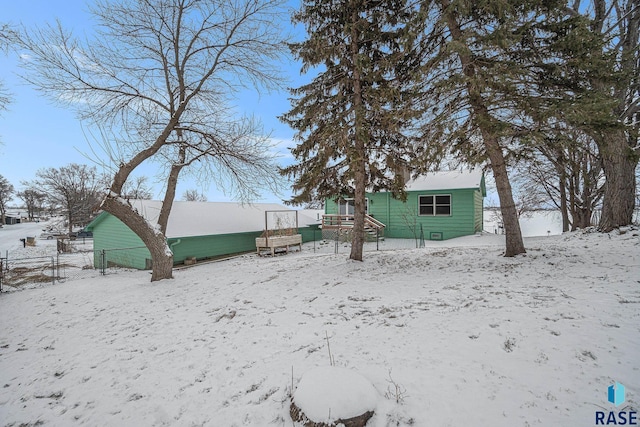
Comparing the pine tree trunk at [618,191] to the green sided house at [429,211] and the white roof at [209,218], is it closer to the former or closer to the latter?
the green sided house at [429,211]

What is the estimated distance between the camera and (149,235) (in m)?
8.75

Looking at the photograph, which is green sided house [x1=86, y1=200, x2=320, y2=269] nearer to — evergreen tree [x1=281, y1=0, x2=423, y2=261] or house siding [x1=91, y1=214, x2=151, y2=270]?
house siding [x1=91, y1=214, x2=151, y2=270]

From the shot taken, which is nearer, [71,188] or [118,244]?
[118,244]

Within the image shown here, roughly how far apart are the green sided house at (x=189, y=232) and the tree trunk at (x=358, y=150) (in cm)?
673

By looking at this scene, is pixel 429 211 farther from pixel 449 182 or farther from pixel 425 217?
pixel 449 182

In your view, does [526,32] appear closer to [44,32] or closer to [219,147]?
[219,147]

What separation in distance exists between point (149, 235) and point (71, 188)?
32527mm

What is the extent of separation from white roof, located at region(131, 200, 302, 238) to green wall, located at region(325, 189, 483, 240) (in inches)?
220

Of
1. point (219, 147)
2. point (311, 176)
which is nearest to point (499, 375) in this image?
point (311, 176)

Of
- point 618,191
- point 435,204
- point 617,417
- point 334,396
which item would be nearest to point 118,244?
point 334,396

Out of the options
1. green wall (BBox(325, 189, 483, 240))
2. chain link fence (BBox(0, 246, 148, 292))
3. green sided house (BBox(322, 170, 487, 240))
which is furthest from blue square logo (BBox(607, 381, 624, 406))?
chain link fence (BBox(0, 246, 148, 292))

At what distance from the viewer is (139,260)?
45.6 feet

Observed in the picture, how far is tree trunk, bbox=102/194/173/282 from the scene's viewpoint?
828 cm

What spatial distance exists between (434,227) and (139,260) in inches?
642
